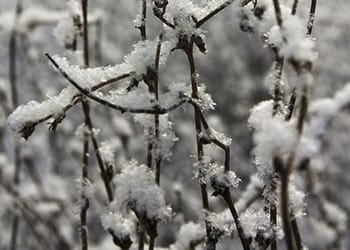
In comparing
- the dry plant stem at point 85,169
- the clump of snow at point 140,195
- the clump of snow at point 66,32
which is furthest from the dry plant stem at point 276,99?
the clump of snow at point 66,32

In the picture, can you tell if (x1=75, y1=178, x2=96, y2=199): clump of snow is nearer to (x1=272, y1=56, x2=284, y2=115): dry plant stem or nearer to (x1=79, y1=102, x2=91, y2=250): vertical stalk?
(x1=79, y1=102, x2=91, y2=250): vertical stalk

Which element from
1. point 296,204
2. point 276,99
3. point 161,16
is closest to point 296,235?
point 296,204

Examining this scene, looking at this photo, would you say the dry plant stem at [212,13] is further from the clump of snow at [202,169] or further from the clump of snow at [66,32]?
the clump of snow at [66,32]

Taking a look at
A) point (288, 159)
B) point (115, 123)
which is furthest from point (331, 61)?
point (288, 159)

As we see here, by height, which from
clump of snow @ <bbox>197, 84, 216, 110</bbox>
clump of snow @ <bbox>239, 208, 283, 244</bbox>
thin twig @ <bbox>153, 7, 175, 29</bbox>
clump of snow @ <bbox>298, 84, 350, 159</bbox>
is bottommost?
clump of snow @ <bbox>239, 208, 283, 244</bbox>

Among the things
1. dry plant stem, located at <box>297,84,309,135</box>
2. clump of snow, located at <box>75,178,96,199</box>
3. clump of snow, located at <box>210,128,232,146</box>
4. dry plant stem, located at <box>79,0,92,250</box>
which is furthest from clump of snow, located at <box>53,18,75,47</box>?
dry plant stem, located at <box>297,84,309,135</box>

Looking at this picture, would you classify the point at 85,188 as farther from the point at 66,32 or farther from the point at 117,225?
the point at 66,32

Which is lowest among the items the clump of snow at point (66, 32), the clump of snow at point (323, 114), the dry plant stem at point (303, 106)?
the dry plant stem at point (303, 106)

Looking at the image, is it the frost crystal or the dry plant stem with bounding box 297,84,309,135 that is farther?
the frost crystal
